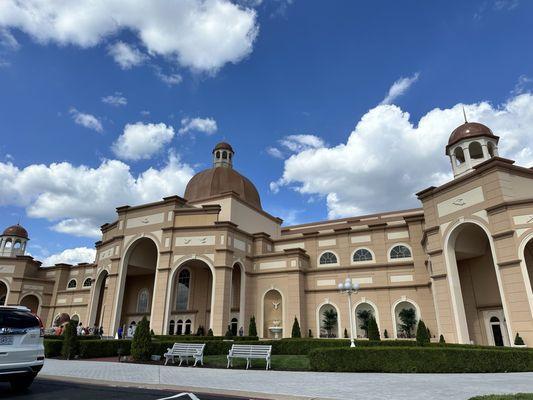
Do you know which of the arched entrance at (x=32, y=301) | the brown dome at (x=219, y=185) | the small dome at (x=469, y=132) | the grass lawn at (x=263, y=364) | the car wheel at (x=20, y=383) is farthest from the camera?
the arched entrance at (x=32, y=301)

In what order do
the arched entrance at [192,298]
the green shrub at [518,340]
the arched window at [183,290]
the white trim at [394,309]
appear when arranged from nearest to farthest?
the green shrub at [518,340] < the white trim at [394,309] < the arched entrance at [192,298] < the arched window at [183,290]

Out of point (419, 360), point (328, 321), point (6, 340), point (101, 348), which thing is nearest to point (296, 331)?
point (328, 321)

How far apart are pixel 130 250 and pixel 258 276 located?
12.6m

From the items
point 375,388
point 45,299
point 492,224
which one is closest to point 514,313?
point 492,224

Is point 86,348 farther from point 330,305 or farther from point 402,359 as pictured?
point 330,305

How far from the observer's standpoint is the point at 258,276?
1320 inches

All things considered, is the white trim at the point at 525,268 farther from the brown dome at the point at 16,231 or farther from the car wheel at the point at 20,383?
the brown dome at the point at 16,231

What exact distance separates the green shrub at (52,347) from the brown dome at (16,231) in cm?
3916

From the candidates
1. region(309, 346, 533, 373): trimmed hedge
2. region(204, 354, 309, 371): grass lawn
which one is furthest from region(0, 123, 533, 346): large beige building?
region(204, 354, 309, 371): grass lawn

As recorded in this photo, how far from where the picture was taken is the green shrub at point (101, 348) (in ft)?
59.3

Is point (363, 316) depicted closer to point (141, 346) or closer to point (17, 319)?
point (141, 346)

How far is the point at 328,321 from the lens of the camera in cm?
3088

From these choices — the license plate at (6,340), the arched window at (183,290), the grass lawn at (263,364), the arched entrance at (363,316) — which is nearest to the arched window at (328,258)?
the arched entrance at (363,316)

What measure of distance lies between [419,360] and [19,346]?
11.9 meters
